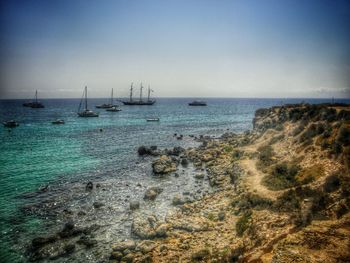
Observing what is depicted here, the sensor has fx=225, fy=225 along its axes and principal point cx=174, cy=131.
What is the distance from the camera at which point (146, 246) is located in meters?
13.4

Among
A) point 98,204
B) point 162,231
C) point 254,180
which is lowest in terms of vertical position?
point 98,204

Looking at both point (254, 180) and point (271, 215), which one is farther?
point (254, 180)

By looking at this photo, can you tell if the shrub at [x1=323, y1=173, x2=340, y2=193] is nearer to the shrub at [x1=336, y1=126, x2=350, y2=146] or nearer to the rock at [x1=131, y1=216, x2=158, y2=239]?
the shrub at [x1=336, y1=126, x2=350, y2=146]

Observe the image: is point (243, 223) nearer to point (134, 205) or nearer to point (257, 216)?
point (257, 216)

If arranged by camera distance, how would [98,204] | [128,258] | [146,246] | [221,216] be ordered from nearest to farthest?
[128,258] → [146,246] → [221,216] → [98,204]

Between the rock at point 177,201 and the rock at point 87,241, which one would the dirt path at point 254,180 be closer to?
the rock at point 177,201

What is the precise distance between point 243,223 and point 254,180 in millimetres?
7011

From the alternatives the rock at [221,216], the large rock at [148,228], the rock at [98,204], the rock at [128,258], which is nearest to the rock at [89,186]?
the rock at [98,204]

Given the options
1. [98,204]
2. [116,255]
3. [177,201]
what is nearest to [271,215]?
[177,201]

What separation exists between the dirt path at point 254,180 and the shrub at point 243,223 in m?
2.43

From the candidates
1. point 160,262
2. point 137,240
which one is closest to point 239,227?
point 160,262

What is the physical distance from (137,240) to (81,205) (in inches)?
311

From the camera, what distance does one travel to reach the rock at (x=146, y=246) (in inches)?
518

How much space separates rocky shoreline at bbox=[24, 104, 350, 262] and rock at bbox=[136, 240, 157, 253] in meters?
0.06
